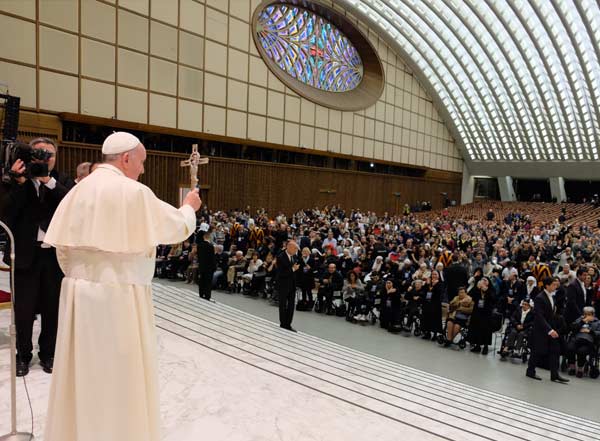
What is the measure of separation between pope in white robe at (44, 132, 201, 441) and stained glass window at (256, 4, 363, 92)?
85.6ft

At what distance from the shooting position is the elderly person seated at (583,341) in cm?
738

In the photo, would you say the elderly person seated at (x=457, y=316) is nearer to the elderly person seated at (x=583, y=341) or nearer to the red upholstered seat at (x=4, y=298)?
the elderly person seated at (x=583, y=341)

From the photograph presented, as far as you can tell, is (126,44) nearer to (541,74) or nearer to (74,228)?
(74,228)

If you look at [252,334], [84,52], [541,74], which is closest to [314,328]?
Answer: [252,334]

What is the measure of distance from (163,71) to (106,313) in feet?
69.6

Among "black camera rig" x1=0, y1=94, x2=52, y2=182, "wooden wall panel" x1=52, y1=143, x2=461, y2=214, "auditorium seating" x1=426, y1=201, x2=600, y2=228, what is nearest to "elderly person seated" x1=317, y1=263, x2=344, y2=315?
"black camera rig" x1=0, y1=94, x2=52, y2=182

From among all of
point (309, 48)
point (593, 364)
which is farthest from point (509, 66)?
point (593, 364)

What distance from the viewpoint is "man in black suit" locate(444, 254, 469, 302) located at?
10.5 m

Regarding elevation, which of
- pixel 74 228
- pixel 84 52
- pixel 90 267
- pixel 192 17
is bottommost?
pixel 90 267

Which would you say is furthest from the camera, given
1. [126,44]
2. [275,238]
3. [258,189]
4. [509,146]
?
[509,146]

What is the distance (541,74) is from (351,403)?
34908 mm

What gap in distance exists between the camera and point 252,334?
20.6 ft

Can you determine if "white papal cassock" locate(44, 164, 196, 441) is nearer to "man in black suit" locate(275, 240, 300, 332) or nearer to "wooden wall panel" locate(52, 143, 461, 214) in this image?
"man in black suit" locate(275, 240, 300, 332)

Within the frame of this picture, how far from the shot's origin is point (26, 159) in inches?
116
